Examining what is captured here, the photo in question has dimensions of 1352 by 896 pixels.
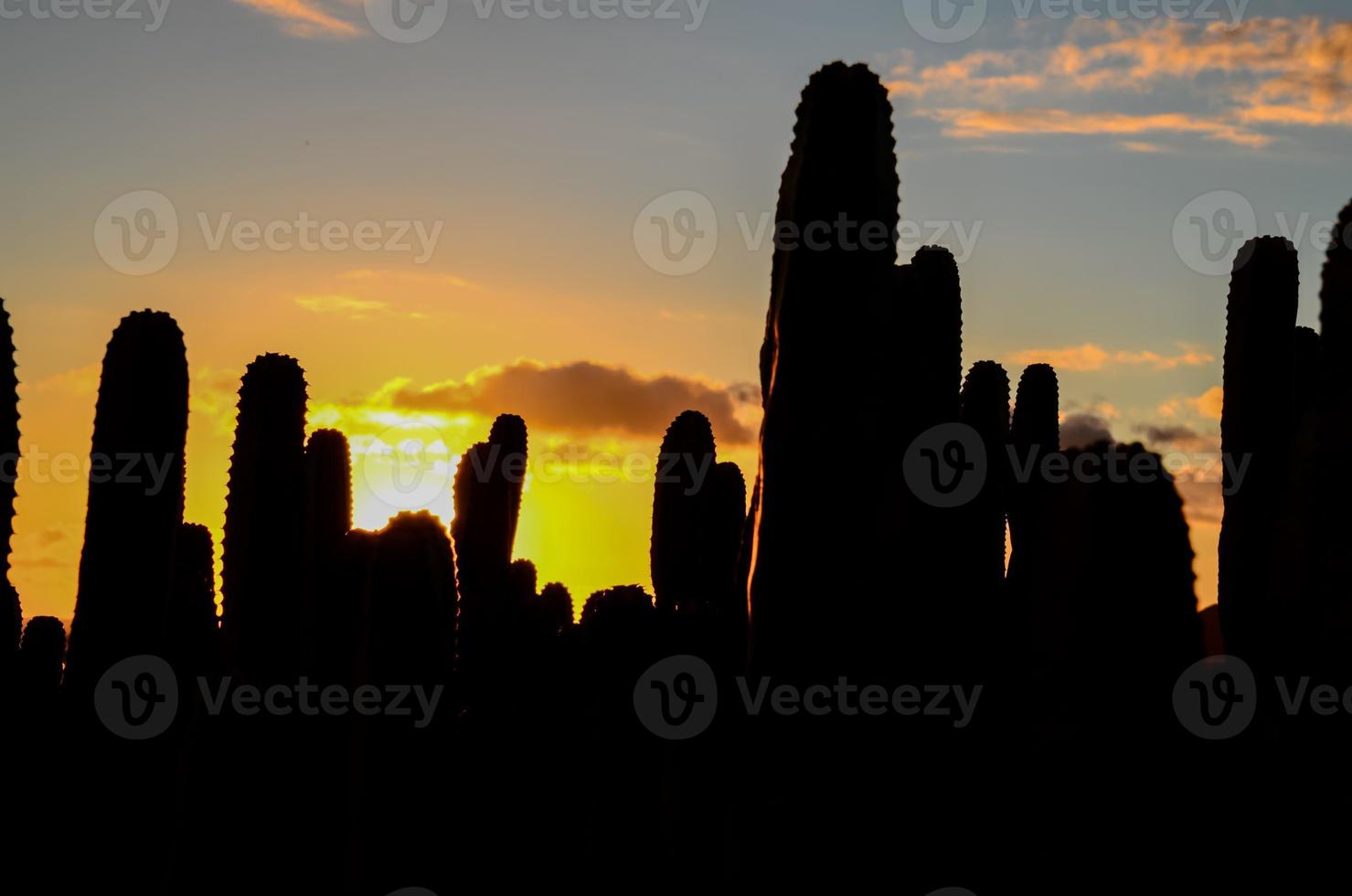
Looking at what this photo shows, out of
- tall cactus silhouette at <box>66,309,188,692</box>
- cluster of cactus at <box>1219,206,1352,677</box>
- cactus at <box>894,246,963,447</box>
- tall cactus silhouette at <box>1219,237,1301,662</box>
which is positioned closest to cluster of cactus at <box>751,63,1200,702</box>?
cactus at <box>894,246,963,447</box>

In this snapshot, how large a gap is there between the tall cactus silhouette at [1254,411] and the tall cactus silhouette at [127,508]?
772 cm

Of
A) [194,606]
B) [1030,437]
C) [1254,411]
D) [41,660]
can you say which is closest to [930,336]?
[1254,411]

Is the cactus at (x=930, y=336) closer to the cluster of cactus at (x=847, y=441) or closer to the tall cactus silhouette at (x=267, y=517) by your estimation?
the cluster of cactus at (x=847, y=441)

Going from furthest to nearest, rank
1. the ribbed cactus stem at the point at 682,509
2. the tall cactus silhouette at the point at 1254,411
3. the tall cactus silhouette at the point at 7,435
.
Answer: the ribbed cactus stem at the point at 682,509 → the tall cactus silhouette at the point at 1254,411 → the tall cactus silhouette at the point at 7,435

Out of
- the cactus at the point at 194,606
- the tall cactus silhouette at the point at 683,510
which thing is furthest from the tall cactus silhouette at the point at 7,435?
the tall cactus silhouette at the point at 683,510

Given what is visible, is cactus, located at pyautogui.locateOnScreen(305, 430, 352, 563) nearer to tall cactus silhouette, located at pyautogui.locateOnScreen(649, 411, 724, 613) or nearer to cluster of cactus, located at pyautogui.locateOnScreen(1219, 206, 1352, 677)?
tall cactus silhouette, located at pyautogui.locateOnScreen(649, 411, 724, 613)

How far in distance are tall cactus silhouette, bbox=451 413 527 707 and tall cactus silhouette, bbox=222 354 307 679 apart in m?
1.37

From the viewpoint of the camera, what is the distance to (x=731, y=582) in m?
17.2

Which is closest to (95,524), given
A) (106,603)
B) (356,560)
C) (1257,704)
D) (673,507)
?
(106,603)

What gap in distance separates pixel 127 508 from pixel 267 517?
1.27 meters

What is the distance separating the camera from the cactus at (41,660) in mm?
14375

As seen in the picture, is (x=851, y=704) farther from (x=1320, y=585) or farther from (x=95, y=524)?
(x=95, y=524)

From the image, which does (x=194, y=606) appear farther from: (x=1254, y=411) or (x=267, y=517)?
(x=1254, y=411)

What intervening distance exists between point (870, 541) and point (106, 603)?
544 centimetres
